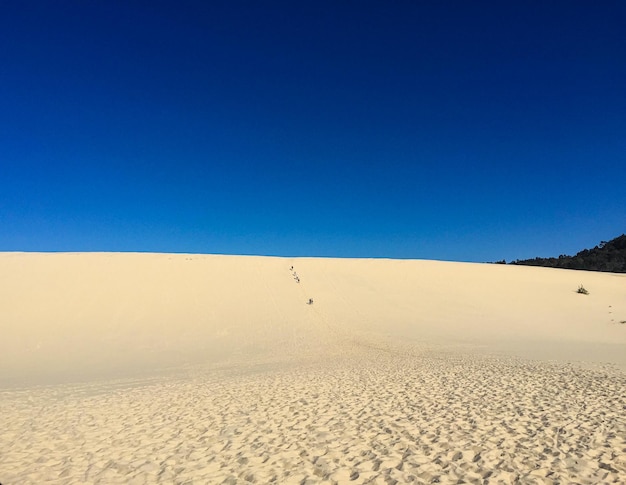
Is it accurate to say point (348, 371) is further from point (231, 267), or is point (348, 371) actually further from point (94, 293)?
point (231, 267)

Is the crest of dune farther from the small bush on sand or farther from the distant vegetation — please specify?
the distant vegetation

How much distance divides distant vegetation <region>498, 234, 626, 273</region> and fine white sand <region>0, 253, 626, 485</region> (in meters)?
23.5

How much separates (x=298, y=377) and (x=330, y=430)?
4.59 m

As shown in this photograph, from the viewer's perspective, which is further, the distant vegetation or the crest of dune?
the distant vegetation

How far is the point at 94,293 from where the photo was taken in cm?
2338

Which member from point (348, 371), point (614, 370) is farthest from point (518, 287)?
point (348, 371)

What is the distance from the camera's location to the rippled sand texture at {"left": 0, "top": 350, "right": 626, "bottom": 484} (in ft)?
16.8

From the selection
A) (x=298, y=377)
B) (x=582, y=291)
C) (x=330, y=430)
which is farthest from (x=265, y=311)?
(x=582, y=291)

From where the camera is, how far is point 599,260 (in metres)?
54.0

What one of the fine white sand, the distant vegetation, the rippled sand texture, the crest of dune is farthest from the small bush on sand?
the distant vegetation

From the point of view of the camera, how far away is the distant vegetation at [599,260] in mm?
49156

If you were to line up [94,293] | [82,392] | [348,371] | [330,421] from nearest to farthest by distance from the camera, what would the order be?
[330,421], [82,392], [348,371], [94,293]

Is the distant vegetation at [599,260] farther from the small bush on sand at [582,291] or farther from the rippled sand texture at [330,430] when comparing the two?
the rippled sand texture at [330,430]

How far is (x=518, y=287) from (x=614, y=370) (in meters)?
20.2
